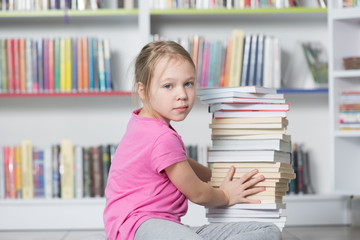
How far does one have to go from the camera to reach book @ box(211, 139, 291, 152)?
6.01ft

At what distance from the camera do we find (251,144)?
1.85m

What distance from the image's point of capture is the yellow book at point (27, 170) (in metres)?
3.18

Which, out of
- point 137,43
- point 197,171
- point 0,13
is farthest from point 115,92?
point 197,171

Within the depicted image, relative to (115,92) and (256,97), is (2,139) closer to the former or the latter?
(115,92)

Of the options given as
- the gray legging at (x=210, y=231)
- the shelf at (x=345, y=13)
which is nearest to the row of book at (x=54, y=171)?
the shelf at (x=345, y=13)

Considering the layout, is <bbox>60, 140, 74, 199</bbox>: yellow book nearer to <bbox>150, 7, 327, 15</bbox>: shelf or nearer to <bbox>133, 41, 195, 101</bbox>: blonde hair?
<bbox>150, 7, 327, 15</bbox>: shelf

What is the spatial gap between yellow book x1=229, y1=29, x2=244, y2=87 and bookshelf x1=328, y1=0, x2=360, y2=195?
0.43m

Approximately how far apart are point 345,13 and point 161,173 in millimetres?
1677

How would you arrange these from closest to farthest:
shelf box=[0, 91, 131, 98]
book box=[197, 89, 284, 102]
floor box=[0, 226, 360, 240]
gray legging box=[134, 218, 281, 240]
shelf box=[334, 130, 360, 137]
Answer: gray legging box=[134, 218, 281, 240] < book box=[197, 89, 284, 102] < floor box=[0, 226, 360, 240] < shelf box=[334, 130, 360, 137] < shelf box=[0, 91, 131, 98]

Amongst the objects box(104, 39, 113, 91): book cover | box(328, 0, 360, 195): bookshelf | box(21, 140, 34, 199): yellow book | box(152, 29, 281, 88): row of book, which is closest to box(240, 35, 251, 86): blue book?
box(152, 29, 281, 88): row of book

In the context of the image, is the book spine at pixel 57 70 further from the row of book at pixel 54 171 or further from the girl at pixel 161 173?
the girl at pixel 161 173

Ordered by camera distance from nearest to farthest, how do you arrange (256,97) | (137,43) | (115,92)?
1. (256,97)
2. (115,92)
3. (137,43)

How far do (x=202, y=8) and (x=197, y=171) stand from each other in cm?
133

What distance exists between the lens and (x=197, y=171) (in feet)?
6.59
